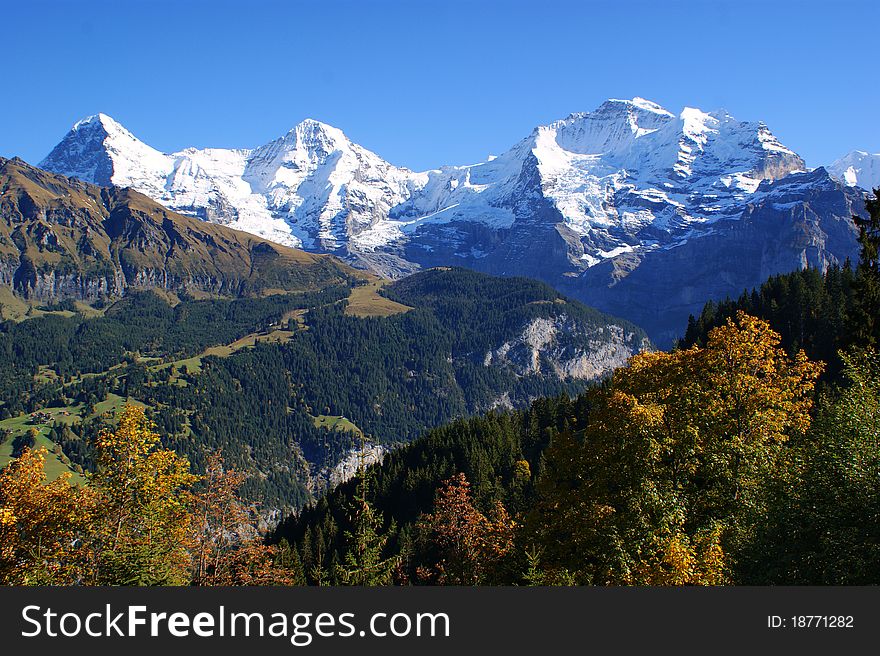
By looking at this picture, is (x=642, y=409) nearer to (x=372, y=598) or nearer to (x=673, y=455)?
(x=673, y=455)

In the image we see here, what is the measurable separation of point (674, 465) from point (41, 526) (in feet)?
101

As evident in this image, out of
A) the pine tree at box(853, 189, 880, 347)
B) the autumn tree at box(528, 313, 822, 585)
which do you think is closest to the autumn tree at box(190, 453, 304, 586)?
the autumn tree at box(528, 313, 822, 585)

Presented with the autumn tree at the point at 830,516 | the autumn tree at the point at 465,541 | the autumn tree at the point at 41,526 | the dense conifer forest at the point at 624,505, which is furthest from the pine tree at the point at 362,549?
the autumn tree at the point at 830,516

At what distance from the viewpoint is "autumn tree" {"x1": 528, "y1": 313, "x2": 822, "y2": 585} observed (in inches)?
1149

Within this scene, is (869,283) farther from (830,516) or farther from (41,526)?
(41,526)

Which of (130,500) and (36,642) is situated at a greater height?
(130,500)

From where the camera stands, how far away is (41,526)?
33.6 meters

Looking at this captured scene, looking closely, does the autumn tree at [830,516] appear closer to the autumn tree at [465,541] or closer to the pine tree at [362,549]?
the autumn tree at [465,541]

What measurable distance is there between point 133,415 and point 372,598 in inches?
801

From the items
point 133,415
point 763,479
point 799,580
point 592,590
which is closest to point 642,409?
point 763,479

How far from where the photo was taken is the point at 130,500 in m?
33.7

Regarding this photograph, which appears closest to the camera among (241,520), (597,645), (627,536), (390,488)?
(597,645)

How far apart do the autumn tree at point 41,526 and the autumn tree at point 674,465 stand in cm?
2200

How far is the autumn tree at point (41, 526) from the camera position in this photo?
3244cm
